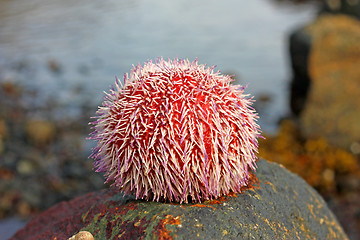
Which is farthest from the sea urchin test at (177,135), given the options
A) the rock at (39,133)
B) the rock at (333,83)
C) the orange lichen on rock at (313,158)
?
the rock at (39,133)

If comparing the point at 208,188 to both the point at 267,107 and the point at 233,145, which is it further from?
the point at 267,107

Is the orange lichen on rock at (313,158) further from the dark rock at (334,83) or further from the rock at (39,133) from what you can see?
the rock at (39,133)

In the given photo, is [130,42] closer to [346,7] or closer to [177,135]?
[346,7]

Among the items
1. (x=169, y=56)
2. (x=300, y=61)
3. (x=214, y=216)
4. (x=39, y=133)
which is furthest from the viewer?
(x=169, y=56)

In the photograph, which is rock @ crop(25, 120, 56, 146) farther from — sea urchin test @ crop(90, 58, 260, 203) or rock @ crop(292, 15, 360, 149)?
sea urchin test @ crop(90, 58, 260, 203)

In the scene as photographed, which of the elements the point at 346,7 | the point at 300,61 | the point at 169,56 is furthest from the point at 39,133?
the point at 346,7

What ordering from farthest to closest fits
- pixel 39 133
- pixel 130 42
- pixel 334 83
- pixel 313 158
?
pixel 130 42 → pixel 39 133 → pixel 334 83 → pixel 313 158


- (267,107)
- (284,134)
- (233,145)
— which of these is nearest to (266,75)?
(267,107)
